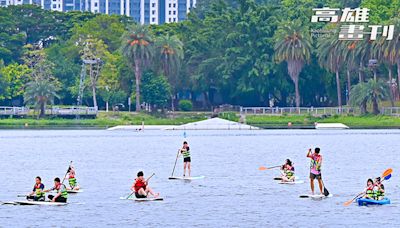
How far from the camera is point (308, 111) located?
163 m

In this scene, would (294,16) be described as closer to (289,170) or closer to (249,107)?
(249,107)

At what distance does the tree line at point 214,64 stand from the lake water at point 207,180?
23.9 metres

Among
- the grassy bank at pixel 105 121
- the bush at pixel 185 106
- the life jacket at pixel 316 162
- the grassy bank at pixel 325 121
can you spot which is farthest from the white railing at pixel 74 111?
the life jacket at pixel 316 162

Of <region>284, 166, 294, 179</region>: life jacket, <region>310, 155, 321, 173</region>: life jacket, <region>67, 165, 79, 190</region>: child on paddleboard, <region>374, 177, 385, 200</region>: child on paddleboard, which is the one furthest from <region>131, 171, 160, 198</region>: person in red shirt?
<region>284, 166, 294, 179</region>: life jacket

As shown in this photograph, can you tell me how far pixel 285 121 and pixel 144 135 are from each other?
19.2 m

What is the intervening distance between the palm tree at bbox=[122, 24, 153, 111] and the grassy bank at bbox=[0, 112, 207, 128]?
9.27 feet

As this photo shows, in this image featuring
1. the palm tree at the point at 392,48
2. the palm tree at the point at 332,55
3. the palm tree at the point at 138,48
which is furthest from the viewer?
the palm tree at the point at 138,48

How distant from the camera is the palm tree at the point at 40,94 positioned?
162 m

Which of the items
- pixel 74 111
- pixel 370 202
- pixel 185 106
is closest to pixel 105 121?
pixel 74 111

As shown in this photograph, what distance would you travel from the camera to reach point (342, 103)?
17350cm

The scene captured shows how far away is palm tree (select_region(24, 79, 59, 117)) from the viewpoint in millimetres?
162250

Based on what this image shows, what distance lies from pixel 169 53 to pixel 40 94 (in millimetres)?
18017

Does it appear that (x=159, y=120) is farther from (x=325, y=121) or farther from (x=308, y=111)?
(x=325, y=121)

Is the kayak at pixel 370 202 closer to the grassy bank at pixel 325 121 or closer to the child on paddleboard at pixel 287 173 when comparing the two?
the child on paddleboard at pixel 287 173
